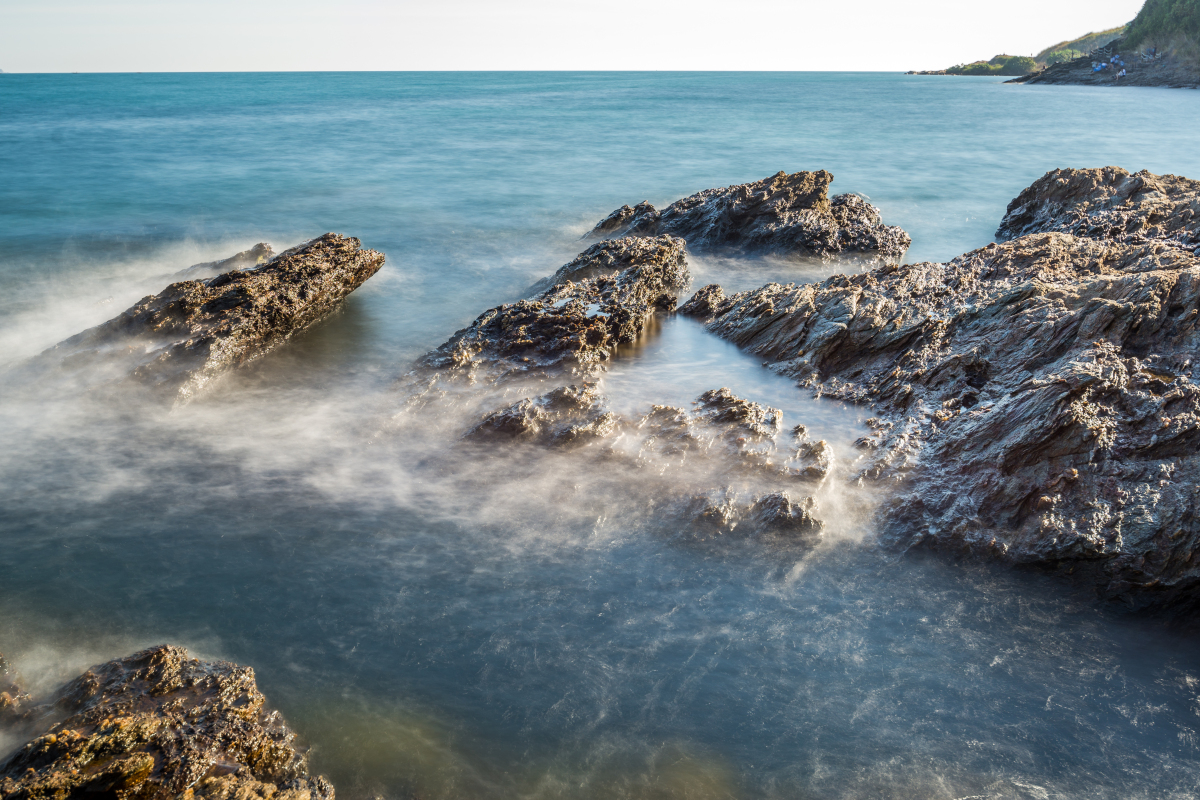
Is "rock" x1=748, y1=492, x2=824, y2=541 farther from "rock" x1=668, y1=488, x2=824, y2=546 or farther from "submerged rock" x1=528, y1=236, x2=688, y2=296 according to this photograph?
"submerged rock" x1=528, y1=236, x2=688, y2=296

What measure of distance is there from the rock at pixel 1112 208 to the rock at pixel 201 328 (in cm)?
1137

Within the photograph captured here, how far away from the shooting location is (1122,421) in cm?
542

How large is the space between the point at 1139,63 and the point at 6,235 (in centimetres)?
9928

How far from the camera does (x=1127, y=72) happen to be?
247ft

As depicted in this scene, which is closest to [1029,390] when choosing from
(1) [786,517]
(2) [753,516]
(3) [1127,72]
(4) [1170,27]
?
(1) [786,517]

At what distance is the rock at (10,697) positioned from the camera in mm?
3834

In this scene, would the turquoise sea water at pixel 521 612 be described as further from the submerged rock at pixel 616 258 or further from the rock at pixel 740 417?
the submerged rock at pixel 616 258

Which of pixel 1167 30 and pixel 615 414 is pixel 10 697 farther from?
pixel 1167 30

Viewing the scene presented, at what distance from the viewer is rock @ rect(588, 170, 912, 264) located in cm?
1311

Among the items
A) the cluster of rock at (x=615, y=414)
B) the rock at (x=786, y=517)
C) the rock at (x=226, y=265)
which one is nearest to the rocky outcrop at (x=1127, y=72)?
the cluster of rock at (x=615, y=414)

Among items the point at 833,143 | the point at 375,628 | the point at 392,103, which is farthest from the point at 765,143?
the point at 392,103

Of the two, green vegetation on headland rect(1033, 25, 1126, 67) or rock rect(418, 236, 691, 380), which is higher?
green vegetation on headland rect(1033, 25, 1126, 67)

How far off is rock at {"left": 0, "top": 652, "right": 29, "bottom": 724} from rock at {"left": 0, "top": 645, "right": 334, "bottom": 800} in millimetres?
94

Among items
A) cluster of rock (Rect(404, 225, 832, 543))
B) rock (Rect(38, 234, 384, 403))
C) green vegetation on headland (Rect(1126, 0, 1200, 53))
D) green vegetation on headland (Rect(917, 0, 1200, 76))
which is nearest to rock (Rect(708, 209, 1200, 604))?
cluster of rock (Rect(404, 225, 832, 543))
